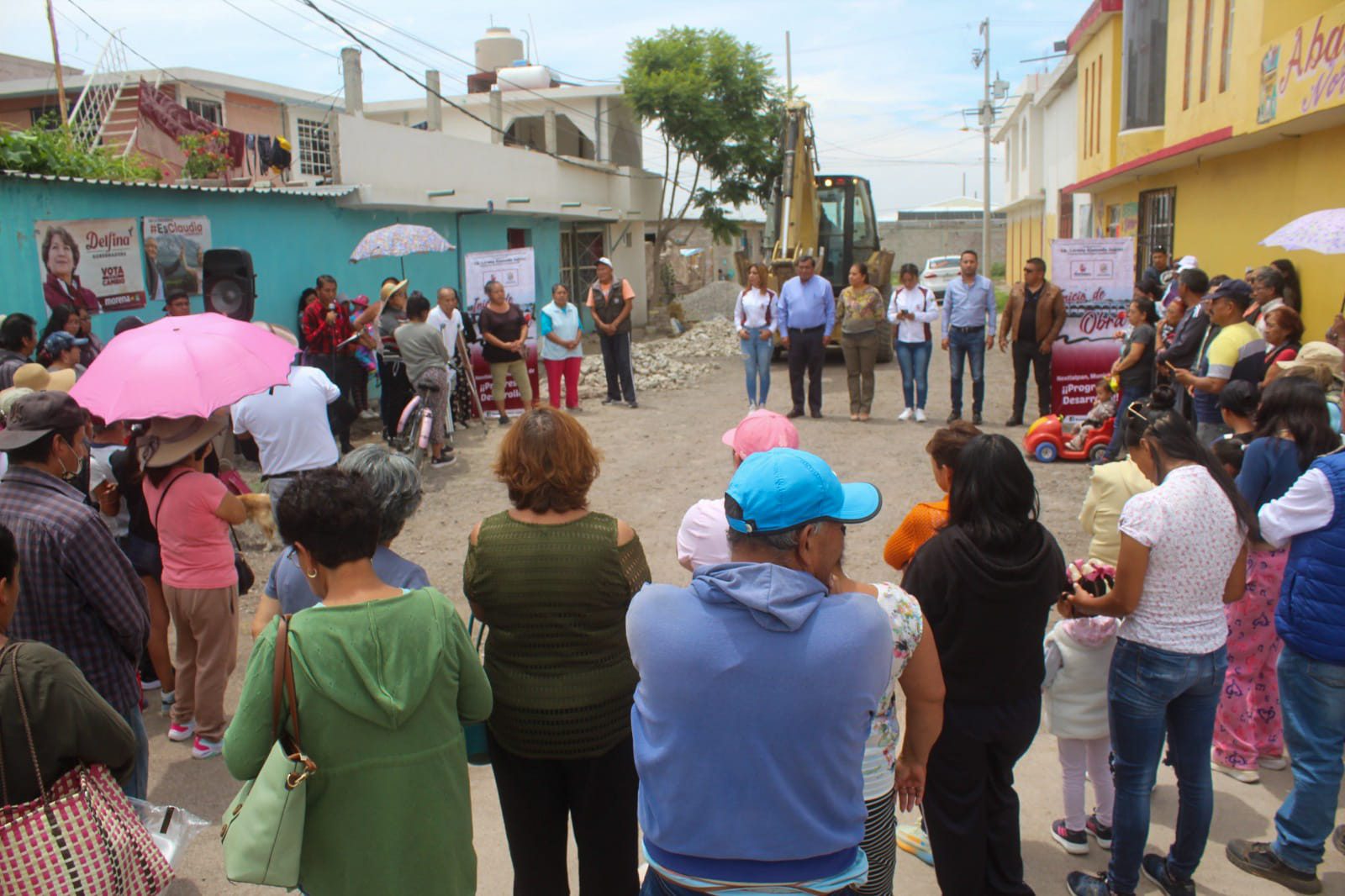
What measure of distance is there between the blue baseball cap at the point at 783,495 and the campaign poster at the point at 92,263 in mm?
8592

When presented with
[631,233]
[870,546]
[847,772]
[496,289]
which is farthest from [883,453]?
[631,233]

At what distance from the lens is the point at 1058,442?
921 cm

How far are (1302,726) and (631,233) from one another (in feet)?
80.7

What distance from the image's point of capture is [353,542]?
2.39 meters

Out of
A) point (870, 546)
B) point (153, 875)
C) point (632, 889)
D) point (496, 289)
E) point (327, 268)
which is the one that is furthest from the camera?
point (327, 268)

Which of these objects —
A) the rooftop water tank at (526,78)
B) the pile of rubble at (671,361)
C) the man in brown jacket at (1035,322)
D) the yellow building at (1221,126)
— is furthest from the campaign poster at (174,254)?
the rooftop water tank at (526,78)

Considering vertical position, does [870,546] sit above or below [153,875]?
below

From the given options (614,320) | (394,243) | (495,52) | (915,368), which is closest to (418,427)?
(394,243)

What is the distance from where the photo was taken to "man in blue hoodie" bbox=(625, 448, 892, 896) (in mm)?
1860

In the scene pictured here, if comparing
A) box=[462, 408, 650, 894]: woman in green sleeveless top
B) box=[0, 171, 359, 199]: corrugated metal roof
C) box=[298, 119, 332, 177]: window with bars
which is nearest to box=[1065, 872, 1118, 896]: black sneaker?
box=[462, 408, 650, 894]: woman in green sleeveless top

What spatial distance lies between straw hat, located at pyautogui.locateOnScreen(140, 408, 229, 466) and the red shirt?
6323 mm

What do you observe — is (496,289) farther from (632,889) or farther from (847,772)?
(847,772)

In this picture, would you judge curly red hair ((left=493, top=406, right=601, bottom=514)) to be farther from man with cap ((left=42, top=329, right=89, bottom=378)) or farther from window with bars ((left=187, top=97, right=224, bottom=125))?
window with bars ((left=187, top=97, right=224, bottom=125))

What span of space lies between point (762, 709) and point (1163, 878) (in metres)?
2.25
